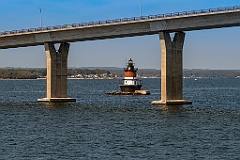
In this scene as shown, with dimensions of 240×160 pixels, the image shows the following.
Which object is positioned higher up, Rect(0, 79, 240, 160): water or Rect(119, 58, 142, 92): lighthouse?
Rect(119, 58, 142, 92): lighthouse

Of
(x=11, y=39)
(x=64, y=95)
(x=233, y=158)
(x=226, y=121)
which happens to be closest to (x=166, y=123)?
(x=226, y=121)

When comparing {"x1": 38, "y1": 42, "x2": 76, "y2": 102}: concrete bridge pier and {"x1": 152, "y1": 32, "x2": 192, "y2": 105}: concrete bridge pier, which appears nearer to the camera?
{"x1": 152, "y1": 32, "x2": 192, "y2": 105}: concrete bridge pier

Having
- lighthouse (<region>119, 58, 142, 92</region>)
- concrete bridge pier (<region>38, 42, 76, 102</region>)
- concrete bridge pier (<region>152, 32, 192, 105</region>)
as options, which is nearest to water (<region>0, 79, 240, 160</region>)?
concrete bridge pier (<region>152, 32, 192, 105</region>)

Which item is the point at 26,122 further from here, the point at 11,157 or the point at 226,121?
the point at 11,157

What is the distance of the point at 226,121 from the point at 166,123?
582cm

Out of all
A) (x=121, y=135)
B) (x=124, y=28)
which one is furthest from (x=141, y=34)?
(x=121, y=135)

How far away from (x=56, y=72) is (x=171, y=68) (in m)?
21.0

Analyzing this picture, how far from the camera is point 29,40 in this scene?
97688 millimetres

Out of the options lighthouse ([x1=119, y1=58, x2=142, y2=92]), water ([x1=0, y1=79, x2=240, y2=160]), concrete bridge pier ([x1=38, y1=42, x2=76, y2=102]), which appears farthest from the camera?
lighthouse ([x1=119, y1=58, x2=142, y2=92])

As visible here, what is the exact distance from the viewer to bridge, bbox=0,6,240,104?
77500 millimetres

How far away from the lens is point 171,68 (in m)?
81.6

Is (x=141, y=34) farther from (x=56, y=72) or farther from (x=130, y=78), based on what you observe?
(x=130, y=78)

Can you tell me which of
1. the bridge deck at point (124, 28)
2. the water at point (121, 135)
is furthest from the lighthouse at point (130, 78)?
the water at point (121, 135)

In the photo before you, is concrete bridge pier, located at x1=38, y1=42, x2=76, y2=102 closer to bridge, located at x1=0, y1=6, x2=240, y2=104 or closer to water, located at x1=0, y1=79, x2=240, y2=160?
bridge, located at x1=0, y1=6, x2=240, y2=104
